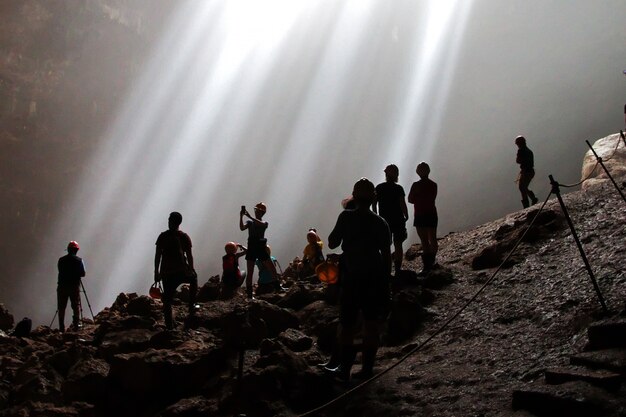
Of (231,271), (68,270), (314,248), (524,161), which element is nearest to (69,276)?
(68,270)

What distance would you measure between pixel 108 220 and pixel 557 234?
231ft

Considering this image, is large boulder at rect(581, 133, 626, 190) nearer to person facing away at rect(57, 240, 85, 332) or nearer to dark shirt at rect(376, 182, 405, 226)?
dark shirt at rect(376, 182, 405, 226)

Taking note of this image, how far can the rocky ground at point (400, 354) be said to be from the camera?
14.8 feet

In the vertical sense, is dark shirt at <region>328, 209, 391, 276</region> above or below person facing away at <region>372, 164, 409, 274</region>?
below

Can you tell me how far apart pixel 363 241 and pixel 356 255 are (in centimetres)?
15

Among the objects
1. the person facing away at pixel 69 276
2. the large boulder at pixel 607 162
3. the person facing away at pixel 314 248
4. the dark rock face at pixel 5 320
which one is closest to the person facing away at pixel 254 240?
the person facing away at pixel 314 248

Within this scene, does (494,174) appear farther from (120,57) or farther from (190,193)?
(190,193)

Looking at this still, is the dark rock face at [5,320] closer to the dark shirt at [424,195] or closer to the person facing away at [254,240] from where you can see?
the person facing away at [254,240]

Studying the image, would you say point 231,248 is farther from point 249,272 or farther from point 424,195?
point 424,195

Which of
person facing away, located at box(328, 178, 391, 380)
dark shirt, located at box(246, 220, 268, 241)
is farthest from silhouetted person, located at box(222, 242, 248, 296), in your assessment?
person facing away, located at box(328, 178, 391, 380)

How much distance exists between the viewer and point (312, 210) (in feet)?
246

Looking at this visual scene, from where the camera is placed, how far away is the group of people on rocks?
4.89 metres

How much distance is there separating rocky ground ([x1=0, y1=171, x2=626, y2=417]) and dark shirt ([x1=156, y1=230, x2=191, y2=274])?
933mm

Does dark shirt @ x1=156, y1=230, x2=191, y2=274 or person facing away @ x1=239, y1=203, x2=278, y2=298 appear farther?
person facing away @ x1=239, y1=203, x2=278, y2=298
